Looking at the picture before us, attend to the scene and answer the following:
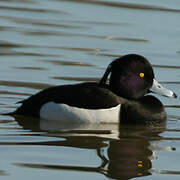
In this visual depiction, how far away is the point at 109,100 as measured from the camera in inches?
377

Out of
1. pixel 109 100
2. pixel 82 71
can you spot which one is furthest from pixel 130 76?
pixel 82 71

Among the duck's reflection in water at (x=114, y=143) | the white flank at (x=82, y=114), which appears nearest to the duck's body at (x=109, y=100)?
Result: the white flank at (x=82, y=114)

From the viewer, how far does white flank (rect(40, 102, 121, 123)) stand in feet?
31.4

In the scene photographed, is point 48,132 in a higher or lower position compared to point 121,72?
lower

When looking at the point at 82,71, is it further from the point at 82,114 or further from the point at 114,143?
the point at 114,143

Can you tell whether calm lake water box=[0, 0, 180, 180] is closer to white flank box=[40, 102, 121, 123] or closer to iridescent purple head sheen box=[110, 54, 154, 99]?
white flank box=[40, 102, 121, 123]

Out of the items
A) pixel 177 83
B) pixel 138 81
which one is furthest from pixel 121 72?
pixel 177 83

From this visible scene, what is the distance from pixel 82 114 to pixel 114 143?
1.03m

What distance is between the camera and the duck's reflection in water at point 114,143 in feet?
24.5

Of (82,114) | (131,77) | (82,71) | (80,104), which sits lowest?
(82,114)

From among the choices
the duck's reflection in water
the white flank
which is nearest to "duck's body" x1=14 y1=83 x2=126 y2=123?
the white flank

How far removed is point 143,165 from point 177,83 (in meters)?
4.04

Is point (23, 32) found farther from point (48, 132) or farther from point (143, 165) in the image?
point (143, 165)

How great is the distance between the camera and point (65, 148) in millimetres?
8195
